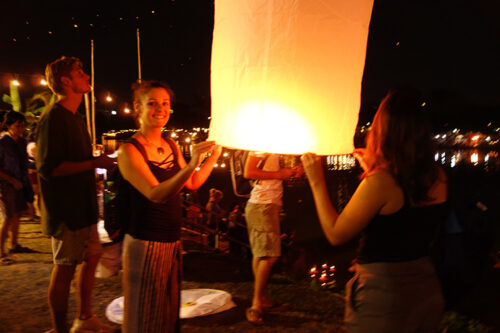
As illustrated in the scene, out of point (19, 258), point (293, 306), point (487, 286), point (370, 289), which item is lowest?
point (487, 286)

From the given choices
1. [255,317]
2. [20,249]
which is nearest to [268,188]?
[255,317]

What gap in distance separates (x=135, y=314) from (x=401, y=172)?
162 cm

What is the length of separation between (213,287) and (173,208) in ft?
8.59

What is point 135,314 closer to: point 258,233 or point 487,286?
point 258,233

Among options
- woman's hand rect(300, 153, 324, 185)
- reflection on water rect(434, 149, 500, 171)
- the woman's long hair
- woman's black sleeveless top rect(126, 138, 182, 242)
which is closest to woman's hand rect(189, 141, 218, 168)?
woman's black sleeveless top rect(126, 138, 182, 242)

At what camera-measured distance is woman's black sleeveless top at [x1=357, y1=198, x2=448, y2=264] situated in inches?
65.2

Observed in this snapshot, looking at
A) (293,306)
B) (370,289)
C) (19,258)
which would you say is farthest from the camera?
(19,258)

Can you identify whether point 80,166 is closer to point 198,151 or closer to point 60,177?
point 60,177

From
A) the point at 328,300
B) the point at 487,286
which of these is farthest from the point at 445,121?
the point at 328,300

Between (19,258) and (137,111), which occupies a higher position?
(137,111)

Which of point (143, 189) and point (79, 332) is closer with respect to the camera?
point (143, 189)

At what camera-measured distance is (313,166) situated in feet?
5.65

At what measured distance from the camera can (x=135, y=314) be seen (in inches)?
82.7

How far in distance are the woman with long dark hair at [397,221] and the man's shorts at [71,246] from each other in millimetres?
1942
